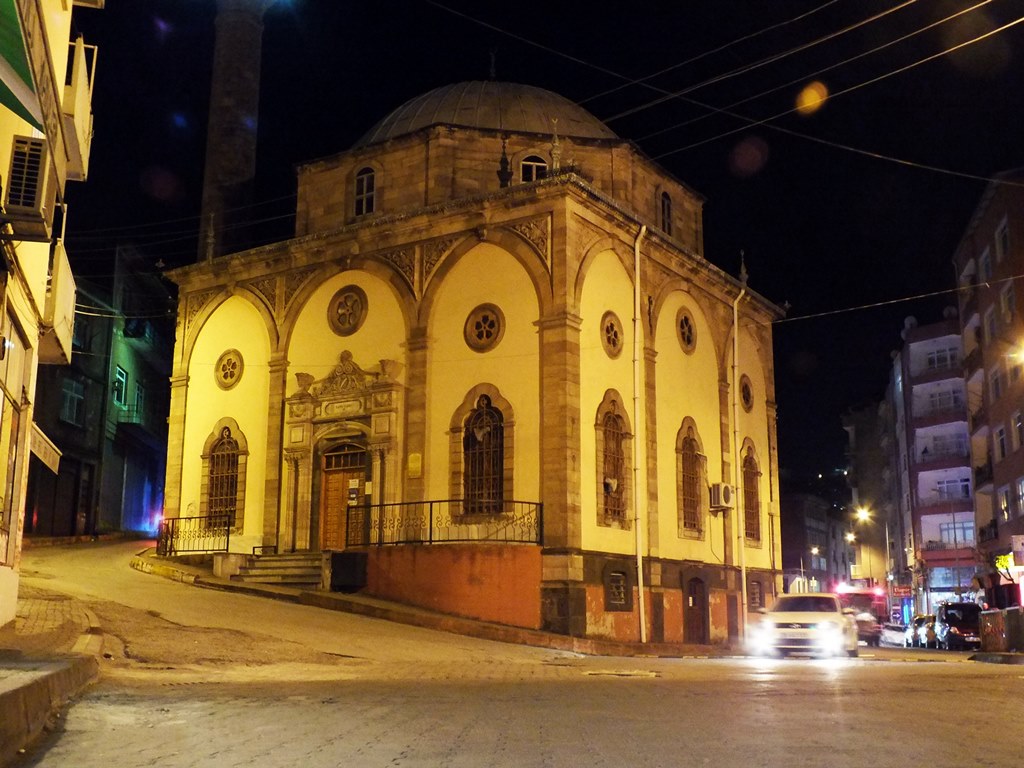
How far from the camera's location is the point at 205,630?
1678 cm

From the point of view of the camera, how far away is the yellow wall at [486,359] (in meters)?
23.5

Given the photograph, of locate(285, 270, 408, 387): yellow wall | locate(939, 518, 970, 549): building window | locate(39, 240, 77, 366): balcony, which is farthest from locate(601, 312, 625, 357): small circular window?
locate(939, 518, 970, 549): building window

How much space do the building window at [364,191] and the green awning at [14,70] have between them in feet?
63.9

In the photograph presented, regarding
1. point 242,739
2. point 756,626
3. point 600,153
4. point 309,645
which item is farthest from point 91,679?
point 600,153

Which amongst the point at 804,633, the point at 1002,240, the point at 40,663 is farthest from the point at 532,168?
the point at 1002,240

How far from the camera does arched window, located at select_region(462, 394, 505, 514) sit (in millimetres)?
23688

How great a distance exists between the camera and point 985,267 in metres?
46.0

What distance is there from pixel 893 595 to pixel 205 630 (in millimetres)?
62056

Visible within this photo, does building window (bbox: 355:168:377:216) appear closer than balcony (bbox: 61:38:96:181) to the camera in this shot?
No

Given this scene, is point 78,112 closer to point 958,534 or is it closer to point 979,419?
point 979,419

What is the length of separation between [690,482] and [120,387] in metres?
27.2

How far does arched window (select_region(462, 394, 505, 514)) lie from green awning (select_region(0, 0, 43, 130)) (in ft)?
51.1

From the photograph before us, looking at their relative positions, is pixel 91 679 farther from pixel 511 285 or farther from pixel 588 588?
pixel 511 285

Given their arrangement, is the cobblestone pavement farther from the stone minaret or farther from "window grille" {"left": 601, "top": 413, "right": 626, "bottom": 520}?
the stone minaret
